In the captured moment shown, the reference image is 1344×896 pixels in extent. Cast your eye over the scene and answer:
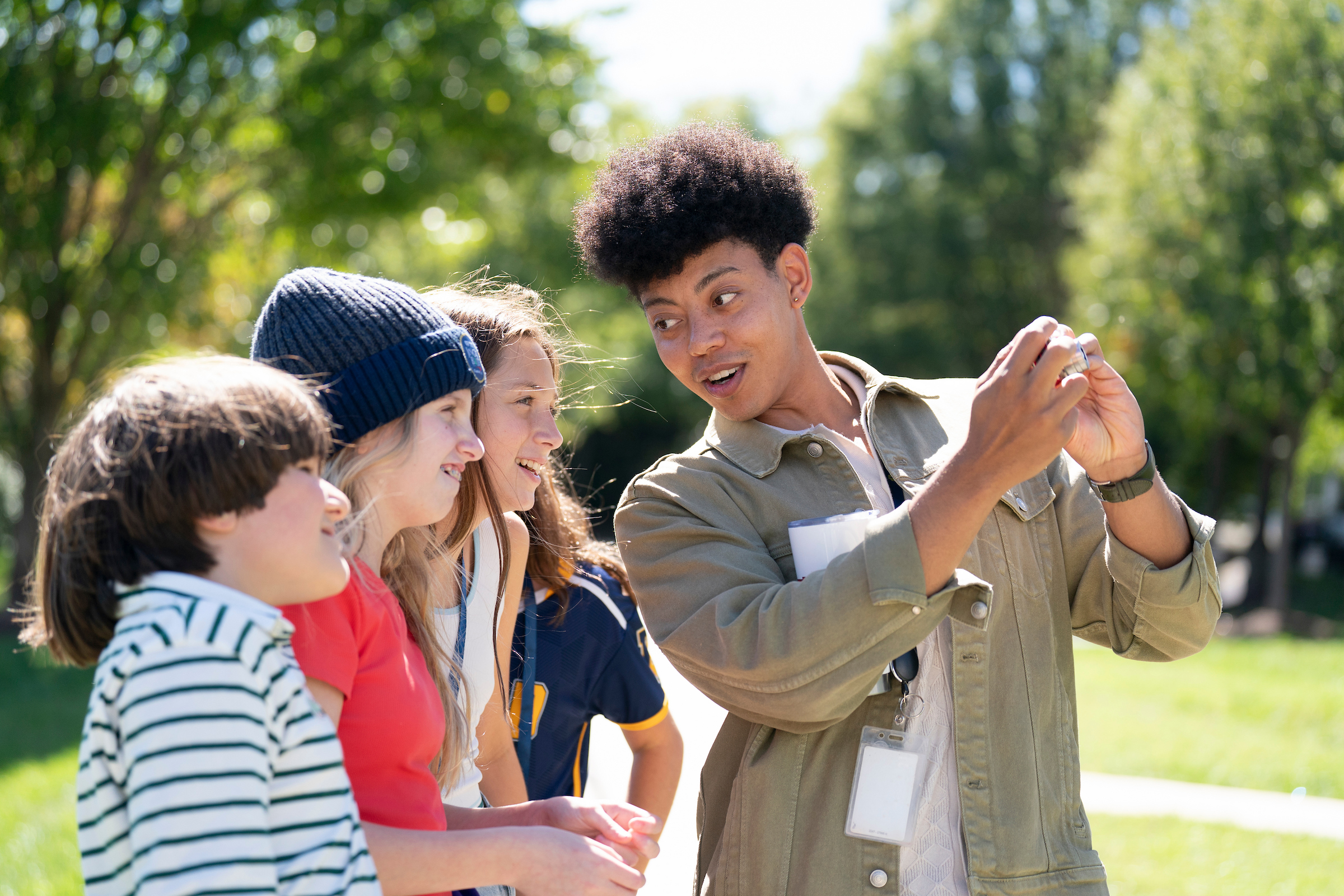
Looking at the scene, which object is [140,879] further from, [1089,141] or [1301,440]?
[1089,141]

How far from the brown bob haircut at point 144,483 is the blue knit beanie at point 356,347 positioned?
0.97 feet

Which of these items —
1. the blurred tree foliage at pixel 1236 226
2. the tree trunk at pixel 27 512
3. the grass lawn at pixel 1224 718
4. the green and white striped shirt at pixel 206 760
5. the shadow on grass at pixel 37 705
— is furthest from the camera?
the blurred tree foliage at pixel 1236 226

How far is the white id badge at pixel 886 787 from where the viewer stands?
1.87 m

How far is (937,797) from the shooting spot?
1.97 meters

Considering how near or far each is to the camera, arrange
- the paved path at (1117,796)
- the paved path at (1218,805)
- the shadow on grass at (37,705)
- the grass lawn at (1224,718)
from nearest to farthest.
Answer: the paved path at (1117,796)
the paved path at (1218,805)
the grass lawn at (1224,718)
the shadow on grass at (37,705)

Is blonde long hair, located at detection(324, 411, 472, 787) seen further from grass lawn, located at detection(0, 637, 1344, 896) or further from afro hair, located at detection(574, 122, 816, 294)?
grass lawn, located at detection(0, 637, 1344, 896)

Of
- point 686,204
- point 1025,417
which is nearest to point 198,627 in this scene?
point 1025,417

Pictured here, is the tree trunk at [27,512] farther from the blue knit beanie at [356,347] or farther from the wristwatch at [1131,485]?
the wristwatch at [1131,485]

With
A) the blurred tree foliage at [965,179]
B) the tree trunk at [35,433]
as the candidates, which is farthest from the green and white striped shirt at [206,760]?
the blurred tree foliage at [965,179]

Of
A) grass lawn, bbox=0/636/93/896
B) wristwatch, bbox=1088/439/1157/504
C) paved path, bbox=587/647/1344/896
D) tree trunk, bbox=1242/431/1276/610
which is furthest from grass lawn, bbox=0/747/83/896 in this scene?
tree trunk, bbox=1242/431/1276/610

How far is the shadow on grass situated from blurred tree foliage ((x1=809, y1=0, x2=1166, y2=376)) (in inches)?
656

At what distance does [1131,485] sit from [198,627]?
1.57 meters

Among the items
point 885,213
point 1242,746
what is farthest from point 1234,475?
point 1242,746

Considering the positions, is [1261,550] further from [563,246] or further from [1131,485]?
[1131,485]
